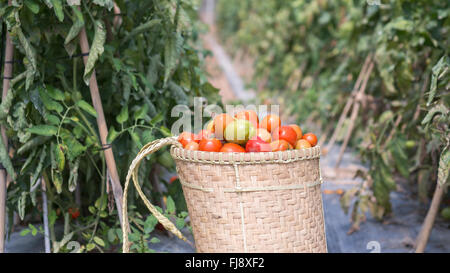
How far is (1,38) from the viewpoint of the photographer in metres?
1.78

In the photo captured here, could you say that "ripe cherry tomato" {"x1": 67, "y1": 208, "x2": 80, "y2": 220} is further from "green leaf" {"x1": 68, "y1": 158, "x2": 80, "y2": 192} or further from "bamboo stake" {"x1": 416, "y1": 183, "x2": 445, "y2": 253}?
"bamboo stake" {"x1": 416, "y1": 183, "x2": 445, "y2": 253}

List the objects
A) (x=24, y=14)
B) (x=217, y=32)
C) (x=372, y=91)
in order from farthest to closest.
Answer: (x=217, y=32)
(x=372, y=91)
(x=24, y=14)

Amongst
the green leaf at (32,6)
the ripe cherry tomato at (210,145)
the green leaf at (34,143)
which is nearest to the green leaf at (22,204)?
the green leaf at (34,143)

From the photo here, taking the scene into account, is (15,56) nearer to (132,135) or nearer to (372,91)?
(132,135)

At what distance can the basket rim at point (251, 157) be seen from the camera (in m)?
1.36

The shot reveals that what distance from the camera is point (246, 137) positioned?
4.91 ft

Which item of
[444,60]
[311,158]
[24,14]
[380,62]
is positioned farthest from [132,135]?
[380,62]

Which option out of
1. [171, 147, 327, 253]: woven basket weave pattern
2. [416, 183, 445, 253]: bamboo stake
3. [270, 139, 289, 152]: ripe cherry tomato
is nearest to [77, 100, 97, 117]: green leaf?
[171, 147, 327, 253]: woven basket weave pattern

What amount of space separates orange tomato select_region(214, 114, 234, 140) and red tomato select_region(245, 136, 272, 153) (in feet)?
0.41

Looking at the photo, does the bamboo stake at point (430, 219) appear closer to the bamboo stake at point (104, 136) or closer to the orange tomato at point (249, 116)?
the orange tomato at point (249, 116)

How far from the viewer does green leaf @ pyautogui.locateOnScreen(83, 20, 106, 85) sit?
65.7 inches

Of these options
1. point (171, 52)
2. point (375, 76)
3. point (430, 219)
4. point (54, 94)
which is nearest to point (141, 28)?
point (171, 52)

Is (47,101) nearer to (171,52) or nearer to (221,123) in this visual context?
(171,52)

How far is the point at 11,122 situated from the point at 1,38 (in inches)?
11.9
